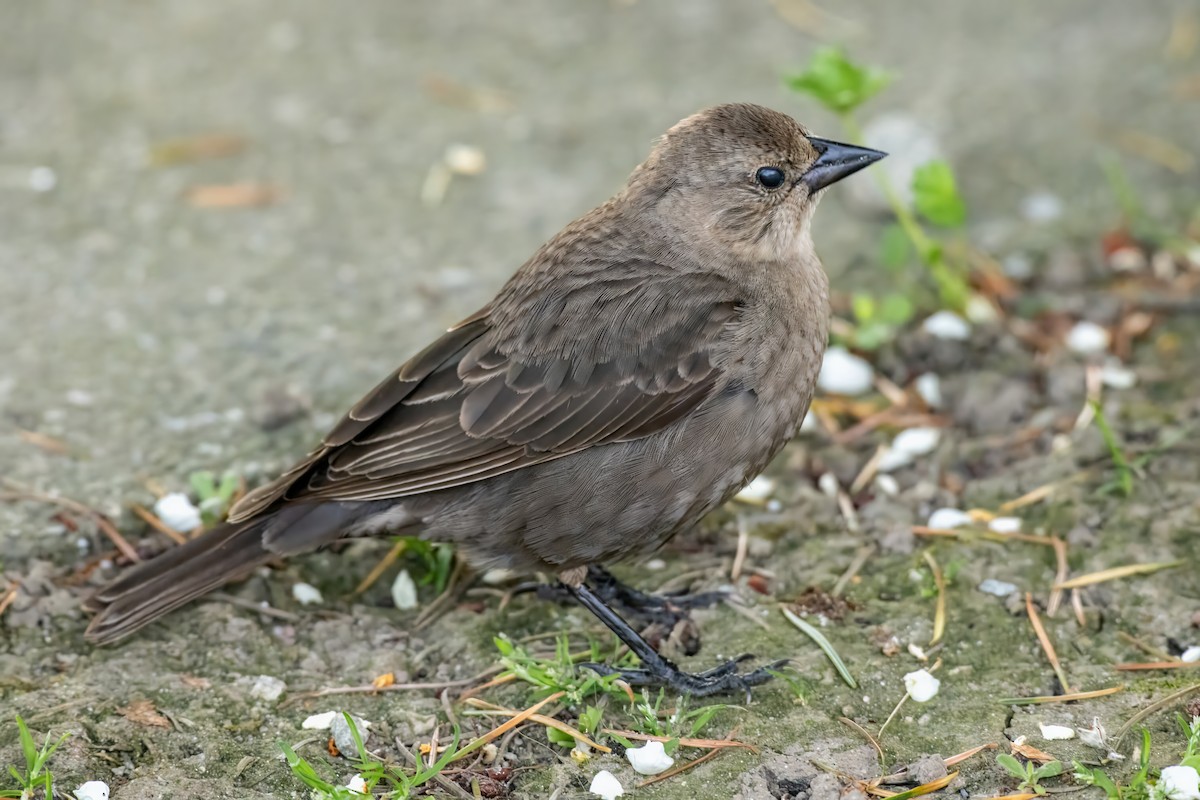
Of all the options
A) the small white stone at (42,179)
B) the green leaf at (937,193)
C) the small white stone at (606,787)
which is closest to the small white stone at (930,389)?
the green leaf at (937,193)

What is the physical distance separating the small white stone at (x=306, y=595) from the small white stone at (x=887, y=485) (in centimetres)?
198

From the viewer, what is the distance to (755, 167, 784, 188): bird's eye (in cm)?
437

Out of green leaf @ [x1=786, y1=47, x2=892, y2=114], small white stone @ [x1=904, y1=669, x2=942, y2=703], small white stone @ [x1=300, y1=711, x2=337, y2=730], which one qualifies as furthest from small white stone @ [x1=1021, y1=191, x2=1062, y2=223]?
small white stone @ [x1=300, y1=711, x2=337, y2=730]

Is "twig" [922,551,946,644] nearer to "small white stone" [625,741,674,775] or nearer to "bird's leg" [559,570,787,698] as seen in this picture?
"bird's leg" [559,570,787,698]

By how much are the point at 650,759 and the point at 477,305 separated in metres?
2.73

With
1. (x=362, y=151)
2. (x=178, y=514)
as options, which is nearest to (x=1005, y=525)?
(x=178, y=514)

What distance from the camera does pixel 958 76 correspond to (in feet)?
23.4

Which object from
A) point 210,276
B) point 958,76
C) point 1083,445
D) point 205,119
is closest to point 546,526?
point 1083,445

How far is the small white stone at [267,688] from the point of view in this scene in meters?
3.80

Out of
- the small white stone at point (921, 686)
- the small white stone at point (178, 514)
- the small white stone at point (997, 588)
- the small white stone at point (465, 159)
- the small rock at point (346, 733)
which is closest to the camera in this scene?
the small rock at point (346, 733)

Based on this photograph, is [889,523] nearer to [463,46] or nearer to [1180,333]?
[1180,333]

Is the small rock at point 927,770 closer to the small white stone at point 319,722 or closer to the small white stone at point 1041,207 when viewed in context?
the small white stone at point 319,722

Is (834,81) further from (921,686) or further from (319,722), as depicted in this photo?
(319,722)

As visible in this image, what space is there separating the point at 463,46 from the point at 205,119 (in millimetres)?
1525
